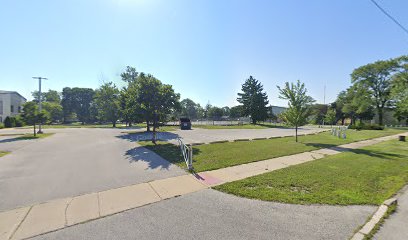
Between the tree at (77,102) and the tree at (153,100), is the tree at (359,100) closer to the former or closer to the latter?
the tree at (153,100)

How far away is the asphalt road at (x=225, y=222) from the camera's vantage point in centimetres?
353

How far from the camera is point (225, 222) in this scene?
13.0ft

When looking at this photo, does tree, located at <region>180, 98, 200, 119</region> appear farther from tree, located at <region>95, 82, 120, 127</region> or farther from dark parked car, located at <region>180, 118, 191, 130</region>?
dark parked car, located at <region>180, 118, 191, 130</region>

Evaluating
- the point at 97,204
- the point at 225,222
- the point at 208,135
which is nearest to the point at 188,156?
the point at 97,204

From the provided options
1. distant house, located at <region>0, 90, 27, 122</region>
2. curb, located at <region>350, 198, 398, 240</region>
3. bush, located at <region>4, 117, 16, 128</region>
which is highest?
distant house, located at <region>0, 90, 27, 122</region>

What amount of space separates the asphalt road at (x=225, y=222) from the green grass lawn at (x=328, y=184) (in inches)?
16.8

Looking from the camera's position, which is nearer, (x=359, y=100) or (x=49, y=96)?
(x=359, y=100)

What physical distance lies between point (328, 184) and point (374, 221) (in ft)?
7.18

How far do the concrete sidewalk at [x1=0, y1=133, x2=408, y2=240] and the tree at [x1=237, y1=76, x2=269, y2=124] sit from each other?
141ft

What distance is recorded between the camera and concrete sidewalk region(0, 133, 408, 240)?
3846 mm

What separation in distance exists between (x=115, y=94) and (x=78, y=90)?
50.1m

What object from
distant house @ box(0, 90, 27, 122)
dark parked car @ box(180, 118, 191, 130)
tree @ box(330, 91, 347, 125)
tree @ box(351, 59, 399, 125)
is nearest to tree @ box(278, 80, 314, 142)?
dark parked car @ box(180, 118, 191, 130)

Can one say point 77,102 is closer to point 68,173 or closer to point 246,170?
point 68,173

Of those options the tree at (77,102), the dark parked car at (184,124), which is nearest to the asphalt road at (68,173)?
the dark parked car at (184,124)
